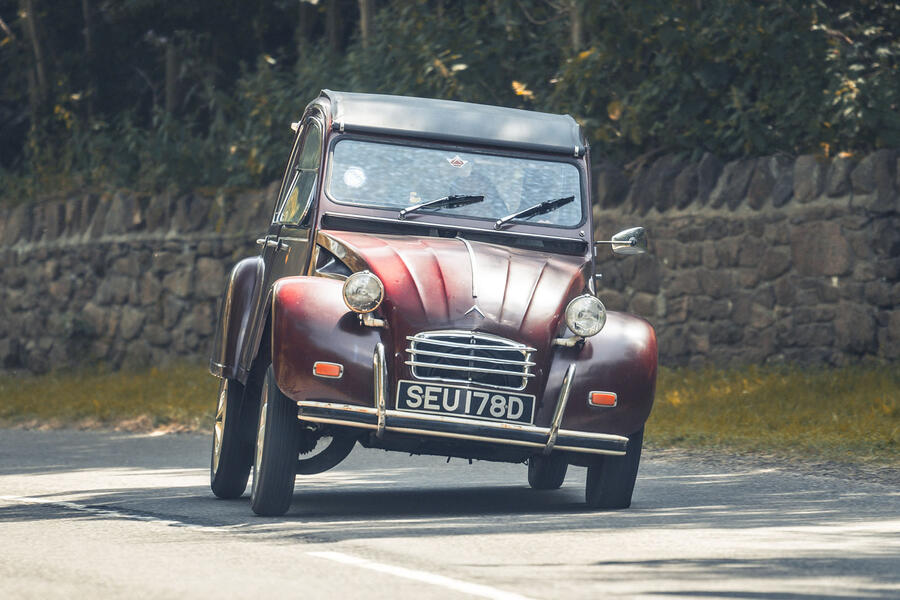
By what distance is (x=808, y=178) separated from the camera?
15.2 meters

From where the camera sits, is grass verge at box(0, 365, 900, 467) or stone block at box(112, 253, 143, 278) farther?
stone block at box(112, 253, 143, 278)

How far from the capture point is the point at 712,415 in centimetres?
1351

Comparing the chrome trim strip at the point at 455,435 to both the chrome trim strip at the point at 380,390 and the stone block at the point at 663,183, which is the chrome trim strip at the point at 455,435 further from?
the stone block at the point at 663,183

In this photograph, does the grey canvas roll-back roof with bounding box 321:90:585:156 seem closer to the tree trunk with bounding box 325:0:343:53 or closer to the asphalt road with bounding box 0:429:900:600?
the asphalt road with bounding box 0:429:900:600

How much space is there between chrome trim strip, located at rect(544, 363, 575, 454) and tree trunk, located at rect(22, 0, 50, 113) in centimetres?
1800

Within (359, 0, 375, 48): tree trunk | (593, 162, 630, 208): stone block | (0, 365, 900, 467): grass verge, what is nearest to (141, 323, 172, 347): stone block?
(0, 365, 900, 467): grass verge

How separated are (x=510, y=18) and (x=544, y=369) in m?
11.4

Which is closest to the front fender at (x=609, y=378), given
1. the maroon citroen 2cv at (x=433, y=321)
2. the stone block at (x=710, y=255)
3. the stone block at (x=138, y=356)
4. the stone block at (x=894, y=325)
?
the maroon citroen 2cv at (x=433, y=321)

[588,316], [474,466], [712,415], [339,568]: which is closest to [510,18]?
[712,415]

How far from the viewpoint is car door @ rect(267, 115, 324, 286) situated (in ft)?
31.0

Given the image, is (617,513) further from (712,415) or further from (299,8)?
(299,8)

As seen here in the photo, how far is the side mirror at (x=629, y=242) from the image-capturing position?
9.38 metres

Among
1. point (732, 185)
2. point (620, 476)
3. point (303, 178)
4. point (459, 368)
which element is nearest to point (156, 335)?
point (732, 185)

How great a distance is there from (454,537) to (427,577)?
1231 mm
